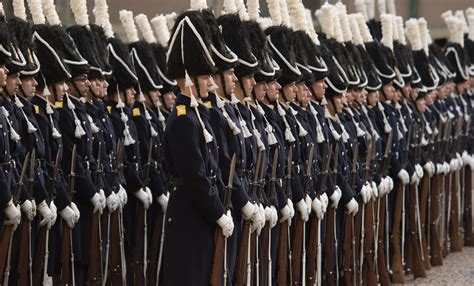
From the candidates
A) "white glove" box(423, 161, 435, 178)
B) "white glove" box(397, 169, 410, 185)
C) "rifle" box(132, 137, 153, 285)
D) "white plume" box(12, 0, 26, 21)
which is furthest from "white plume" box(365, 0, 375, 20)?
"white plume" box(12, 0, 26, 21)

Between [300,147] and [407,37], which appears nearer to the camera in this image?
[300,147]

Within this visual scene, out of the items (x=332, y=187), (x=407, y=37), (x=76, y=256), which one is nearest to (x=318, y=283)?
(x=332, y=187)

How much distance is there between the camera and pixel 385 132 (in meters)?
12.3

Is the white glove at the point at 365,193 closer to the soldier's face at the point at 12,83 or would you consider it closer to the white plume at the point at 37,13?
the white plume at the point at 37,13

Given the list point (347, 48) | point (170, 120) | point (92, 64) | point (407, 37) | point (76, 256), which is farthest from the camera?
point (407, 37)

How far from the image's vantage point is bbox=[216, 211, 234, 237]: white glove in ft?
25.4

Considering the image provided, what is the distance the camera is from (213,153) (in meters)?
7.95

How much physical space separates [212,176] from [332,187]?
8.43 ft

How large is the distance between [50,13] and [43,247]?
1872 mm

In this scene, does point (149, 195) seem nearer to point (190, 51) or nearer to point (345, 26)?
point (190, 51)

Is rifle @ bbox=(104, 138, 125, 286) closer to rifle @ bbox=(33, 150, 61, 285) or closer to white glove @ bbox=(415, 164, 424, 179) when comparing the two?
rifle @ bbox=(33, 150, 61, 285)

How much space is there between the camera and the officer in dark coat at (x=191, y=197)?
7.70m

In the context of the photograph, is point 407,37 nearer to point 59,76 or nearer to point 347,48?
point 347,48

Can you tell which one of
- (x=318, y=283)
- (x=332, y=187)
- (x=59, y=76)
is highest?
(x=59, y=76)
